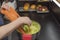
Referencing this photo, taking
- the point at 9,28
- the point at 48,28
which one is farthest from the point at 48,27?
the point at 9,28

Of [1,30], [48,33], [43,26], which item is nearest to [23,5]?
[43,26]

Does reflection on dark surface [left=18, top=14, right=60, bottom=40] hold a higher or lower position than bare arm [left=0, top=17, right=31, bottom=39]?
lower

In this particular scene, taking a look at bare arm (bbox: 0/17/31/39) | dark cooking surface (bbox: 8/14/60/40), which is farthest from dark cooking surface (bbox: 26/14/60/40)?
bare arm (bbox: 0/17/31/39)

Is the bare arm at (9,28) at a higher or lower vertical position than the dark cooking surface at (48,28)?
higher

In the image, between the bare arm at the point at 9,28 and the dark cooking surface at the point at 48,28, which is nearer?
the bare arm at the point at 9,28

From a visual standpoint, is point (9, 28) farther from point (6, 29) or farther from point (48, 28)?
point (48, 28)

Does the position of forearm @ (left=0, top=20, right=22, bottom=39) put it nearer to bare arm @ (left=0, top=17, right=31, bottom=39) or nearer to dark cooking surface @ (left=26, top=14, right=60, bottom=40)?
bare arm @ (left=0, top=17, right=31, bottom=39)

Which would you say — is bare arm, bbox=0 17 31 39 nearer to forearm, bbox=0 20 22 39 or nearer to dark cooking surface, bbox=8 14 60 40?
forearm, bbox=0 20 22 39

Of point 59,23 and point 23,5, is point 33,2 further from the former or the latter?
point 59,23

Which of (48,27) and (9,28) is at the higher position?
(9,28)

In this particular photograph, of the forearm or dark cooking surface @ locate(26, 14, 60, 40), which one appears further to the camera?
dark cooking surface @ locate(26, 14, 60, 40)

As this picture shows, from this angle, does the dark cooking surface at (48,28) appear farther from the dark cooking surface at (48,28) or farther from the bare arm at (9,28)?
the bare arm at (9,28)

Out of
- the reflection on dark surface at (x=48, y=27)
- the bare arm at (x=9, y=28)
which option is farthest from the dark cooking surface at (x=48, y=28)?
the bare arm at (x=9, y=28)

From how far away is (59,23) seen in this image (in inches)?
46.8
